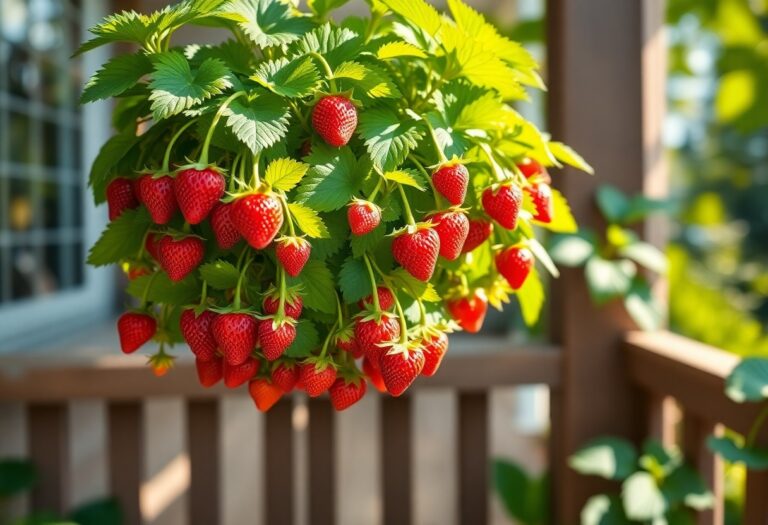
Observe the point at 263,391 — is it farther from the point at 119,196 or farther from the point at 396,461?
the point at 396,461

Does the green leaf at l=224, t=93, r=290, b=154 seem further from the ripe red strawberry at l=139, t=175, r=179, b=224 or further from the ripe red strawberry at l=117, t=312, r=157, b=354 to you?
the ripe red strawberry at l=117, t=312, r=157, b=354

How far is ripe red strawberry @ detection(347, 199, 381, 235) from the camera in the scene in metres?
0.60

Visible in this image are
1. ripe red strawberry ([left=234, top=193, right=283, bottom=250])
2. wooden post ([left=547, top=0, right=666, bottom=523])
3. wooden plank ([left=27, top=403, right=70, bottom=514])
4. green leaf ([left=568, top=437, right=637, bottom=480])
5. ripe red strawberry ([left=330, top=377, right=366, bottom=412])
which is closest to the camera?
ripe red strawberry ([left=234, top=193, right=283, bottom=250])

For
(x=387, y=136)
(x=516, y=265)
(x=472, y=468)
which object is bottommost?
(x=472, y=468)

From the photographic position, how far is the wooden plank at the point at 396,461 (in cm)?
163

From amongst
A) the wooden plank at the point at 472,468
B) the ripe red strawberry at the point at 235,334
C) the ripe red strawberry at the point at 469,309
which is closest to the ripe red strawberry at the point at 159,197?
the ripe red strawberry at the point at 235,334

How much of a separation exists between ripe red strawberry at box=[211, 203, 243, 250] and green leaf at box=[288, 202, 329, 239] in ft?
0.18

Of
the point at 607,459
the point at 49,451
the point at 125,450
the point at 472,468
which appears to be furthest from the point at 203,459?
the point at 607,459

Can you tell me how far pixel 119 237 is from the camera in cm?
71

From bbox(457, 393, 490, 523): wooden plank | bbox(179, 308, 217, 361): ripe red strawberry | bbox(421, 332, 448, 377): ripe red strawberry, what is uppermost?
bbox(179, 308, 217, 361): ripe red strawberry

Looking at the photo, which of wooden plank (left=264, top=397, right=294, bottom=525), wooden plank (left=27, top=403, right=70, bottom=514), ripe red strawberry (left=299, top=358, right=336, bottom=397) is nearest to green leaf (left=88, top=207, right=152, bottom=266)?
ripe red strawberry (left=299, top=358, right=336, bottom=397)

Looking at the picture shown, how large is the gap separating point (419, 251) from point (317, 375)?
155 mm

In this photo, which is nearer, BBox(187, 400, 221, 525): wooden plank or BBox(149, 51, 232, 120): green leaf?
BBox(149, 51, 232, 120): green leaf

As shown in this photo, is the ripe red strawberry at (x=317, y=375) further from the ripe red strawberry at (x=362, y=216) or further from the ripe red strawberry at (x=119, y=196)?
the ripe red strawberry at (x=119, y=196)
